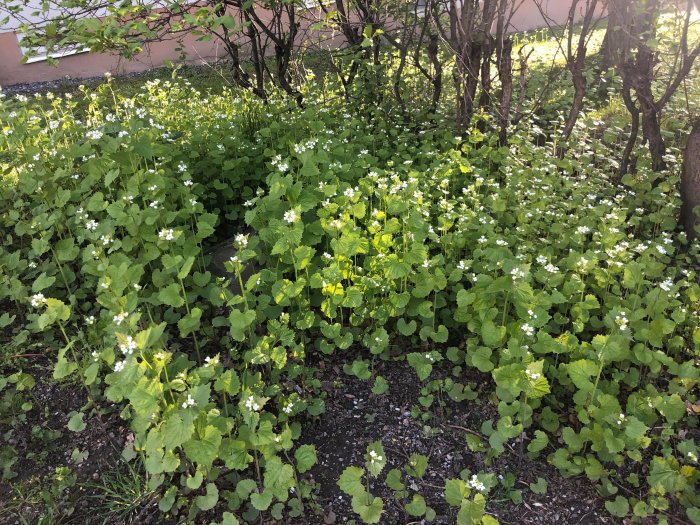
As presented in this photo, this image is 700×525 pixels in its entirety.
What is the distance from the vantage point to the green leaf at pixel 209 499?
1.94m

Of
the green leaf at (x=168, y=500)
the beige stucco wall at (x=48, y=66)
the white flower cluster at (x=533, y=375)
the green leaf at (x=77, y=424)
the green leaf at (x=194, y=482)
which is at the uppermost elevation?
the beige stucco wall at (x=48, y=66)

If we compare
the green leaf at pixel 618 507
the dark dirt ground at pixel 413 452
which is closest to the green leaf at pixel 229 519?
the dark dirt ground at pixel 413 452

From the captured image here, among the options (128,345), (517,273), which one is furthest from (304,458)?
(517,273)

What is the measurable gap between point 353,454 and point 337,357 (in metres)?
0.61

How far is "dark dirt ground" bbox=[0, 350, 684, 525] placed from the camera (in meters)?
2.09

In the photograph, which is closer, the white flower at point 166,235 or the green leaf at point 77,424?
Answer: the green leaf at point 77,424

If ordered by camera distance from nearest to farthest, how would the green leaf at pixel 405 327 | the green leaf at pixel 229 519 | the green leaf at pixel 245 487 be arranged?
the green leaf at pixel 229 519, the green leaf at pixel 245 487, the green leaf at pixel 405 327

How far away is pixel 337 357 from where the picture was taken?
2.82 m

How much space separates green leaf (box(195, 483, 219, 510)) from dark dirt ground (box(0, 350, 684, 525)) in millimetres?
238

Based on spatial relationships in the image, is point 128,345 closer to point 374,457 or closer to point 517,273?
point 374,457

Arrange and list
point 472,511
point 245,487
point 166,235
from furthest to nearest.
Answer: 1. point 166,235
2. point 245,487
3. point 472,511

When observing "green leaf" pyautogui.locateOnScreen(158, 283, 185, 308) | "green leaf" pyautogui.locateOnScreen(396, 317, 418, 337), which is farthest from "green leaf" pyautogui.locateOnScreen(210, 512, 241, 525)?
"green leaf" pyautogui.locateOnScreen(396, 317, 418, 337)

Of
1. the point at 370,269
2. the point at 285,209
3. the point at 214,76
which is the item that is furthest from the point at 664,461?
the point at 214,76

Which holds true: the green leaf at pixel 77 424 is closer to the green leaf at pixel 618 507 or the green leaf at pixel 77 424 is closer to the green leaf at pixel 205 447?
the green leaf at pixel 205 447
